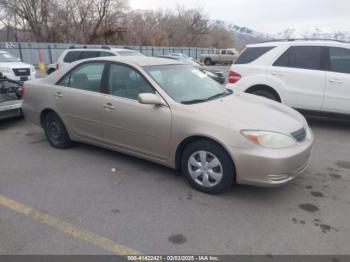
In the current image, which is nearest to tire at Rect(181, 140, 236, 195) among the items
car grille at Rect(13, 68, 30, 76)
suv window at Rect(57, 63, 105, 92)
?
suv window at Rect(57, 63, 105, 92)

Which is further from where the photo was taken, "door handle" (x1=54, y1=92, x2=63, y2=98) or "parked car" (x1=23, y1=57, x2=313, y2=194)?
"door handle" (x1=54, y1=92, x2=63, y2=98)

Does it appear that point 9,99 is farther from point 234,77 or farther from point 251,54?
point 251,54

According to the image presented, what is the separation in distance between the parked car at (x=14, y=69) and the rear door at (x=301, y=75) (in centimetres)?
927

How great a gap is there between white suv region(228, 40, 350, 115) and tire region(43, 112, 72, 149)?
398cm

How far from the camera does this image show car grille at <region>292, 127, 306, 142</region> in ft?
11.1

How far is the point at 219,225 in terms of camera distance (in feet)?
9.62

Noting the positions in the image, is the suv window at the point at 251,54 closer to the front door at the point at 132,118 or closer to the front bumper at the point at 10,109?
the front door at the point at 132,118

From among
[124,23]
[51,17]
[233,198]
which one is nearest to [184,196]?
[233,198]

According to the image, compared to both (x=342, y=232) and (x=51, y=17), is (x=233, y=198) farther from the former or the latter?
(x=51, y=17)

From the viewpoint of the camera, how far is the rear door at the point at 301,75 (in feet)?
19.7

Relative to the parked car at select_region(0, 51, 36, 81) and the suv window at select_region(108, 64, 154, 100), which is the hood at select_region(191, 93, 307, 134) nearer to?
the suv window at select_region(108, 64, 154, 100)

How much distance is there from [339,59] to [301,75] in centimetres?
75

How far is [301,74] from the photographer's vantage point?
6.11 meters

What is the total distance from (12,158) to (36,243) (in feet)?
8.22
